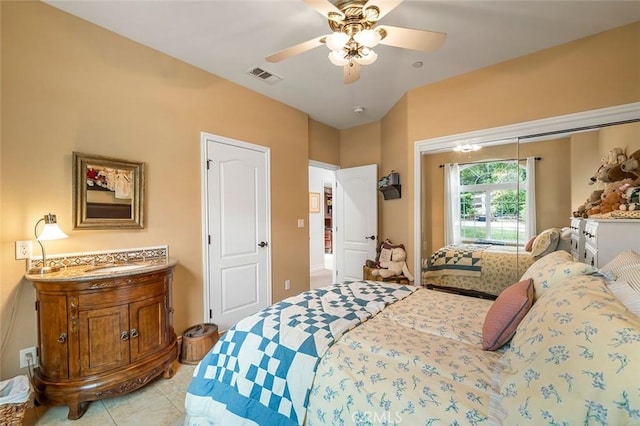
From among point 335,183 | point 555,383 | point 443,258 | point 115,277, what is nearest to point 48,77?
point 115,277

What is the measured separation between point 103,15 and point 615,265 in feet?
12.1

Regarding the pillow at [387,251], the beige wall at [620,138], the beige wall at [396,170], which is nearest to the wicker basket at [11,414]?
the pillow at [387,251]

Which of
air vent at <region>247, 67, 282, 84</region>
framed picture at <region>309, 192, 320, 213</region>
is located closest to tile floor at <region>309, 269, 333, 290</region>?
framed picture at <region>309, 192, 320, 213</region>

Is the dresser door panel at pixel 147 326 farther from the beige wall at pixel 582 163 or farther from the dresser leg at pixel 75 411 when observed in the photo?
the beige wall at pixel 582 163

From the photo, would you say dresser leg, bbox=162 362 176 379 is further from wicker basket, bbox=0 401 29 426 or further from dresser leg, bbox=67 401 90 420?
wicker basket, bbox=0 401 29 426

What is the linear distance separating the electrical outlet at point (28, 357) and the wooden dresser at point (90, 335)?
0.15m

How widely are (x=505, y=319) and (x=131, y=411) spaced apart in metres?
2.32

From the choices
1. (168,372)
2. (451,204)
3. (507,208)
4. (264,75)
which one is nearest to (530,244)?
(507,208)

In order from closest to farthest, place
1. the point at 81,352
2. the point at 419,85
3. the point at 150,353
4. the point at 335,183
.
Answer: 1. the point at 81,352
2. the point at 150,353
3. the point at 419,85
4. the point at 335,183

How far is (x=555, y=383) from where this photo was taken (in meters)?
0.76

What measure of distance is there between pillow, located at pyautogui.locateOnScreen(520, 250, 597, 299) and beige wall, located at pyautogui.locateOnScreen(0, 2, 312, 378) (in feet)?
8.99

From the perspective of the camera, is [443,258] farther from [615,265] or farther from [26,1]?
[26,1]

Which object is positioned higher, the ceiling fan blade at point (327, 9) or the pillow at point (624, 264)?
the ceiling fan blade at point (327, 9)

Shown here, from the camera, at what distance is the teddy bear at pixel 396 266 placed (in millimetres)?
3359
